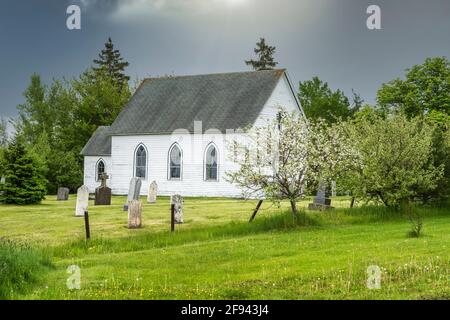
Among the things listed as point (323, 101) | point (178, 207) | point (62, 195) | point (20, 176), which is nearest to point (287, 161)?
point (178, 207)

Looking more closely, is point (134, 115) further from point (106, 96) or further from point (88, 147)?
point (106, 96)

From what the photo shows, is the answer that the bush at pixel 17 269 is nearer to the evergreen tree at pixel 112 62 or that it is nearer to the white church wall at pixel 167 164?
the white church wall at pixel 167 164

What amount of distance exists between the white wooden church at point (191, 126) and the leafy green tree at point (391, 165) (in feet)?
52.8

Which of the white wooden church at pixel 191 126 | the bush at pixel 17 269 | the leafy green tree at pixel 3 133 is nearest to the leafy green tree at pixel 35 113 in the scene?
the leafy green tree at pixel 3 133

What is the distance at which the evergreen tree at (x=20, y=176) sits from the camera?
3653 cm

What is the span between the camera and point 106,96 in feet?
228

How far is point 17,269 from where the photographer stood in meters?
12.5

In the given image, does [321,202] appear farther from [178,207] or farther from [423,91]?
[423,91]

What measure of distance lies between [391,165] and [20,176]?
2238 cm

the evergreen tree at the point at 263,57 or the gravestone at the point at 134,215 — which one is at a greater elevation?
the evergreen tree at the point at 263,57

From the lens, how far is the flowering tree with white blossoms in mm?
22953

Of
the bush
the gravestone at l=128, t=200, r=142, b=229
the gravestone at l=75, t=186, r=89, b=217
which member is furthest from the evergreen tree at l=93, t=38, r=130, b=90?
the bush

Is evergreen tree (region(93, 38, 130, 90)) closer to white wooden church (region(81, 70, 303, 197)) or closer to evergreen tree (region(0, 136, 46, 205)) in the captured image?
white wooden church (region(81, 70, 303, 197))
